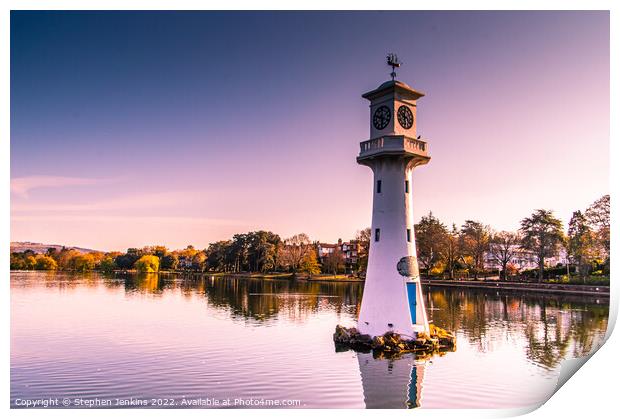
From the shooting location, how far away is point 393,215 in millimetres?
15367

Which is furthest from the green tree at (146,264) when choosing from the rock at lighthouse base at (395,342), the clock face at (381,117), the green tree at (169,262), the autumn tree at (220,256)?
the clock face at (381,117)

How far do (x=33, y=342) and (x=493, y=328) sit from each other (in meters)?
18.3

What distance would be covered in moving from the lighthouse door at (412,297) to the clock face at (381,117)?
16.2 ft

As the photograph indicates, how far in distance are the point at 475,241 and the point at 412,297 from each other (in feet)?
111

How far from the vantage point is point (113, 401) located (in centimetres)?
1132

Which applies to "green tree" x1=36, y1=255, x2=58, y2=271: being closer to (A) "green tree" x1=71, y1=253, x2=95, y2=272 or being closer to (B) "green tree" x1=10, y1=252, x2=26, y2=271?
(B) "green tree" x1=10, y1=252, x2=26, y2=271

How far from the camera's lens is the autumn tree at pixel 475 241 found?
4622 cm

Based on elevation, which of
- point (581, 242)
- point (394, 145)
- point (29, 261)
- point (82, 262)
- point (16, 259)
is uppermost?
point (394, 145)

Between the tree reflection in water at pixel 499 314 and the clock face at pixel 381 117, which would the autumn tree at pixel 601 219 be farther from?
the clock face at pixel 381 117

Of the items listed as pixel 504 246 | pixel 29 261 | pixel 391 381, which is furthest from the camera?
pixel 504 246

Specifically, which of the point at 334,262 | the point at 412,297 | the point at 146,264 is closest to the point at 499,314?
the point at 412,297

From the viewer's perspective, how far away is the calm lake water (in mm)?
11938

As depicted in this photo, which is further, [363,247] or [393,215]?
[363,247]

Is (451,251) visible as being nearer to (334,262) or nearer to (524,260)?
(524,260)
